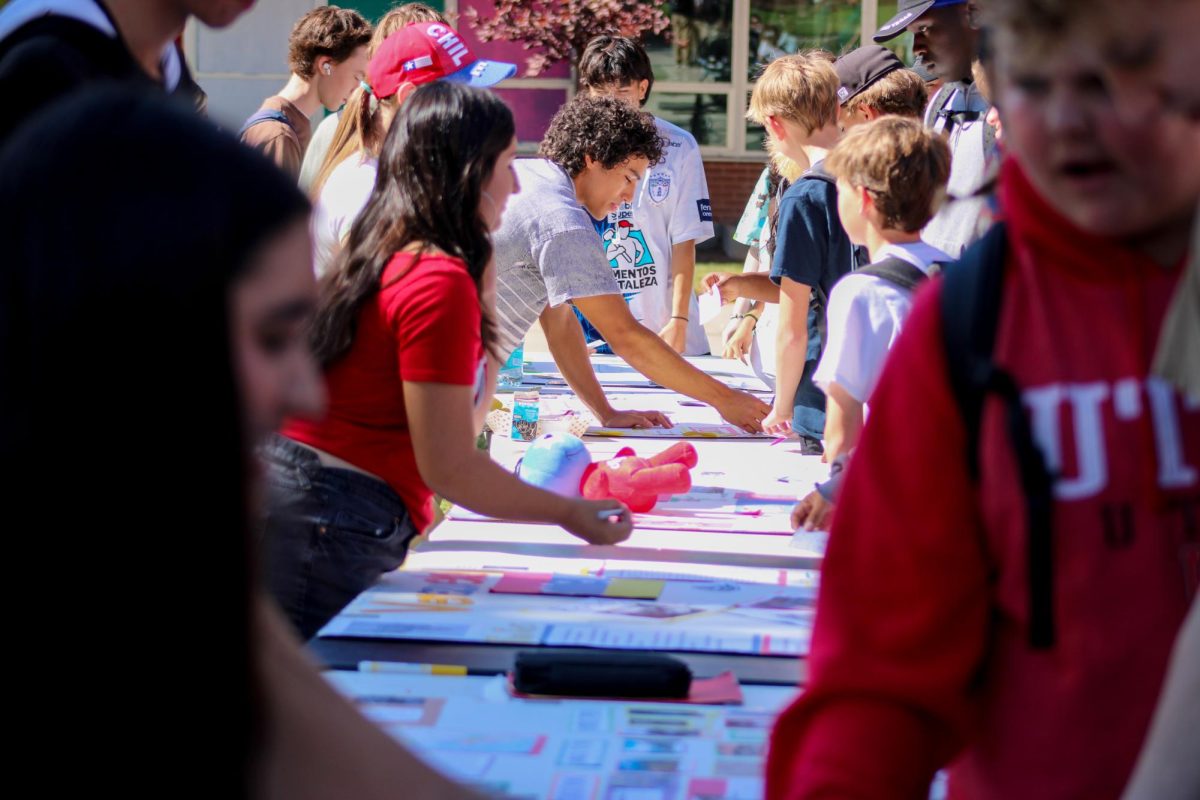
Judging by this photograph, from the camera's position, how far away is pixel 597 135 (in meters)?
3.71

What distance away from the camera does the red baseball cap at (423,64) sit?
366cm

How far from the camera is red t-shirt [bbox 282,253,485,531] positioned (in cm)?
225

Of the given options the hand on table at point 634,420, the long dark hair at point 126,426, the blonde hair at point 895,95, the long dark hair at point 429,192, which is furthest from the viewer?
the blonde hair at point 895,95

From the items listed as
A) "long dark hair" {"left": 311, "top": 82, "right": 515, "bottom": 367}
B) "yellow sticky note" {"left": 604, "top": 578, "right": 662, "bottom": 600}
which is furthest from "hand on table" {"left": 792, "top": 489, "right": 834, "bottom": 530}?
"long dark hair" {"left": 311, "top": 82, "right": 515, "bottom": 367}

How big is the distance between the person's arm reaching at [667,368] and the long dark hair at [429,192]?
1154mm

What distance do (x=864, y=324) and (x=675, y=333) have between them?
2.55m

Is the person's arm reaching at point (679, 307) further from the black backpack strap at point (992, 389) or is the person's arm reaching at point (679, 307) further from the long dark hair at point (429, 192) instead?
the black backpack strap at point (992, 389)

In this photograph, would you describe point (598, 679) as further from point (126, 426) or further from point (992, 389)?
point (126, 426)

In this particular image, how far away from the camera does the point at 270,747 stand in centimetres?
95

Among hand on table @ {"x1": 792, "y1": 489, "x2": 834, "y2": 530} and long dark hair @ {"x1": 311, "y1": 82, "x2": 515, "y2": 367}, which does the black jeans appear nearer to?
long dark hair @ {"x1": 311, "y1": 82, "x2": 515, "y2": 367}

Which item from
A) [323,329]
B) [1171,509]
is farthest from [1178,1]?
[323,329]

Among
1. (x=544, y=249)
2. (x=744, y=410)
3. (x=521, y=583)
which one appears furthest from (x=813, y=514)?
(x=544, y=249)

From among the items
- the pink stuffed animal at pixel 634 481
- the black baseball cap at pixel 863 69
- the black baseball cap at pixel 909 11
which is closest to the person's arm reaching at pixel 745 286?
the black baseball cap at pixel 863 69

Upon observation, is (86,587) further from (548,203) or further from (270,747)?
(548,203)
